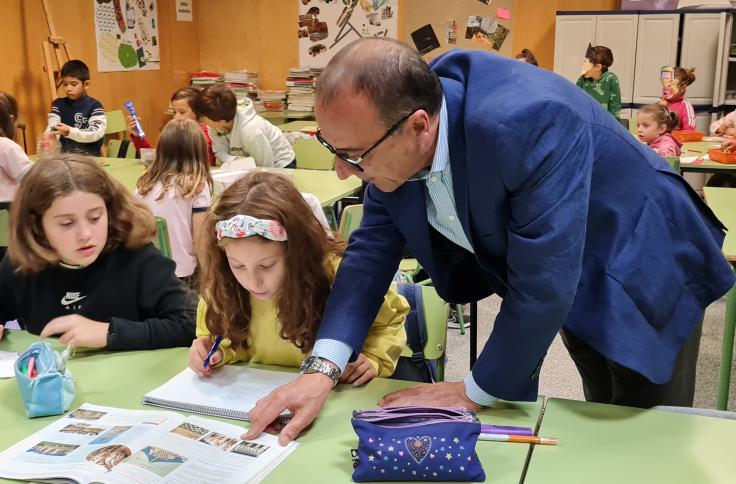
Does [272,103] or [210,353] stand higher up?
[272,103]

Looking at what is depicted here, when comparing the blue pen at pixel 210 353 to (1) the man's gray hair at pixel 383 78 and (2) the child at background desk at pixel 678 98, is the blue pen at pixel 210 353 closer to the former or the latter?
(1) the man's gray hair at pixel 383 78

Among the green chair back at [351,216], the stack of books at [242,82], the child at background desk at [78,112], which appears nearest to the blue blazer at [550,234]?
the green chair back at [351,216]

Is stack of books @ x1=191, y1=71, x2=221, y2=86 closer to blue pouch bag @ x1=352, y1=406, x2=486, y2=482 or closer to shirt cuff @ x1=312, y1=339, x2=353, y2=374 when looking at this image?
shirt cuff @ x1=312, y1=339, x2=353, y2=374

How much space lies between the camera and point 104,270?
1943 mm

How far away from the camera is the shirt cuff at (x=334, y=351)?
1439 millimetres

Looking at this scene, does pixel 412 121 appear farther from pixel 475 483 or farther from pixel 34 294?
pixel 34 294

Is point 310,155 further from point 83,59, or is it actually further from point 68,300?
point 68,300

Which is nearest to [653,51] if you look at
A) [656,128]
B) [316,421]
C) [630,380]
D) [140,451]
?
[656,128]

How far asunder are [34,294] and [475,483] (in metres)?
1.34

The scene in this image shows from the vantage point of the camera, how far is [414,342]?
1.88m

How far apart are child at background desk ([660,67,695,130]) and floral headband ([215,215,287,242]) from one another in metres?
5.26

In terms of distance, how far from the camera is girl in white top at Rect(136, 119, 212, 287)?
329 centimetres

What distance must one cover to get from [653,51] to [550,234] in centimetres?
659

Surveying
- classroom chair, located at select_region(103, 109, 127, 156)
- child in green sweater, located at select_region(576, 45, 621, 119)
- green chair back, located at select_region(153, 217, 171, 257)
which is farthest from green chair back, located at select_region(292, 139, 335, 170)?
child in green sweater, located at select_region(576, 45, 621, 119)
